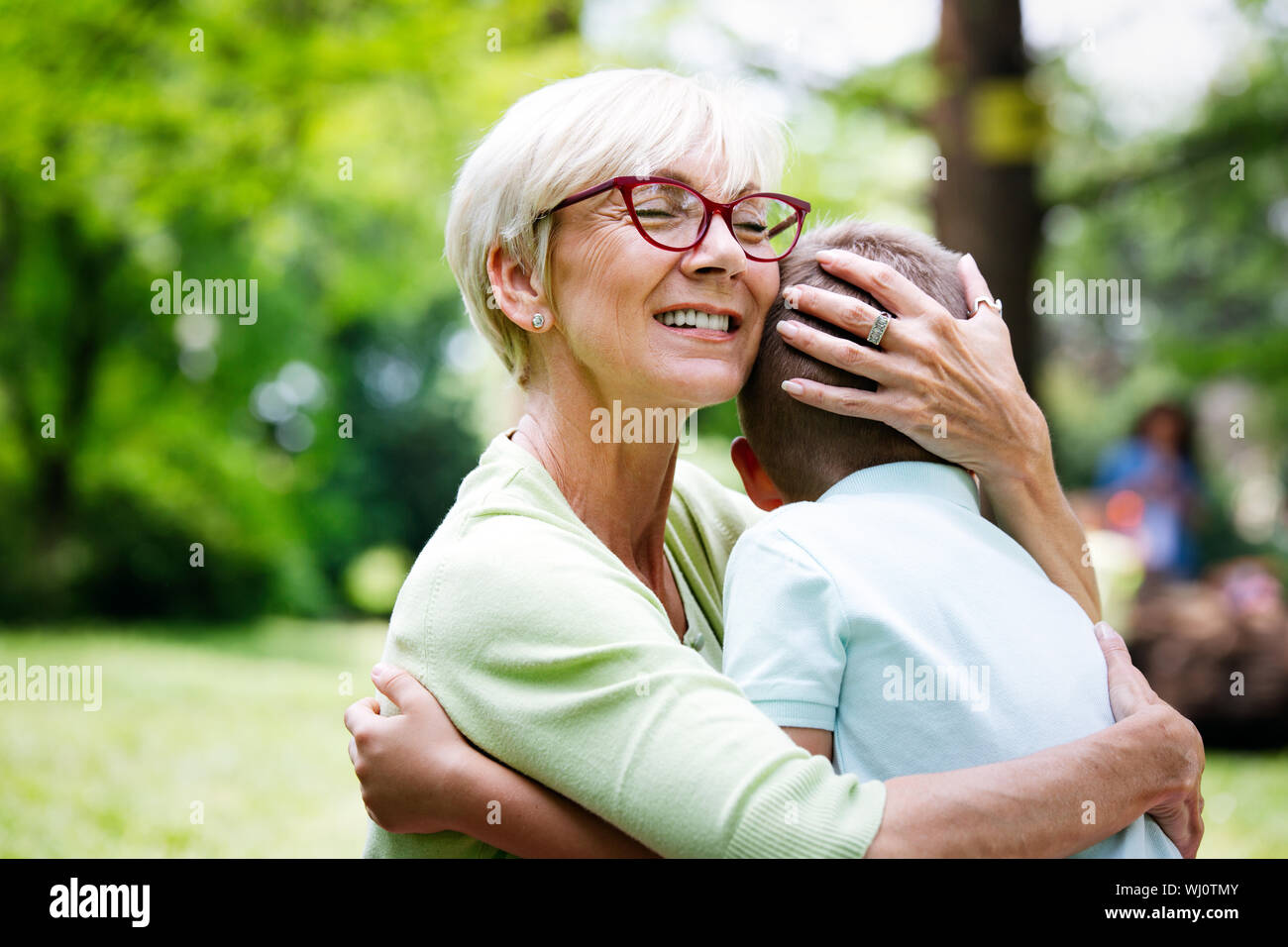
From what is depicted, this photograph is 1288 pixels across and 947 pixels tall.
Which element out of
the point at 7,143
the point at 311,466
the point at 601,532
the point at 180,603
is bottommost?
the point at 180,603

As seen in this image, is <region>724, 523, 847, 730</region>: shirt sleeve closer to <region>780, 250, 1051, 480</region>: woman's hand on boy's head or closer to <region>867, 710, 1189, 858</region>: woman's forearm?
<region>867, 710, 1189, 858</region>: woman's forearm

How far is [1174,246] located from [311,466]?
14.4 m

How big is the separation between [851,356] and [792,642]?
50 centimetres

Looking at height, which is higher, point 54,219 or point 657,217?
point 54,219

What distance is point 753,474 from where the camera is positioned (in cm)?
210

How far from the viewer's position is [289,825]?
5727 mm

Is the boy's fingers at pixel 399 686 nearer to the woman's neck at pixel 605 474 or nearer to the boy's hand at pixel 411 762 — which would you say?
the boy's hand at pixel 411 762

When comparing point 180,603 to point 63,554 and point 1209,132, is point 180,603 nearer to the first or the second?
point 63,554

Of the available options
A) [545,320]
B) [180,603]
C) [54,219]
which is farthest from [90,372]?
[545,320]

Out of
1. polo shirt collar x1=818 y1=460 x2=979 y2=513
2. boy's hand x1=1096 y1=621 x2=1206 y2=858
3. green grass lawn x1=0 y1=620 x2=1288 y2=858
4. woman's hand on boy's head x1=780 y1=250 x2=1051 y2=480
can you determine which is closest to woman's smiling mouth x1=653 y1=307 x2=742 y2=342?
woman's hand on boy's head x1=780 y1=250 x2=1051 y2=480

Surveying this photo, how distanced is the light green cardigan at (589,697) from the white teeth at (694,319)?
1.15 ft

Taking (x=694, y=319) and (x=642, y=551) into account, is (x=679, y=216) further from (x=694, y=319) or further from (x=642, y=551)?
(x=642, y=551)

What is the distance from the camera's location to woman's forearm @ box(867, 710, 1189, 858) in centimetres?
149

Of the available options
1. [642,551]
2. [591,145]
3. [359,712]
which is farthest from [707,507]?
[359,712]
